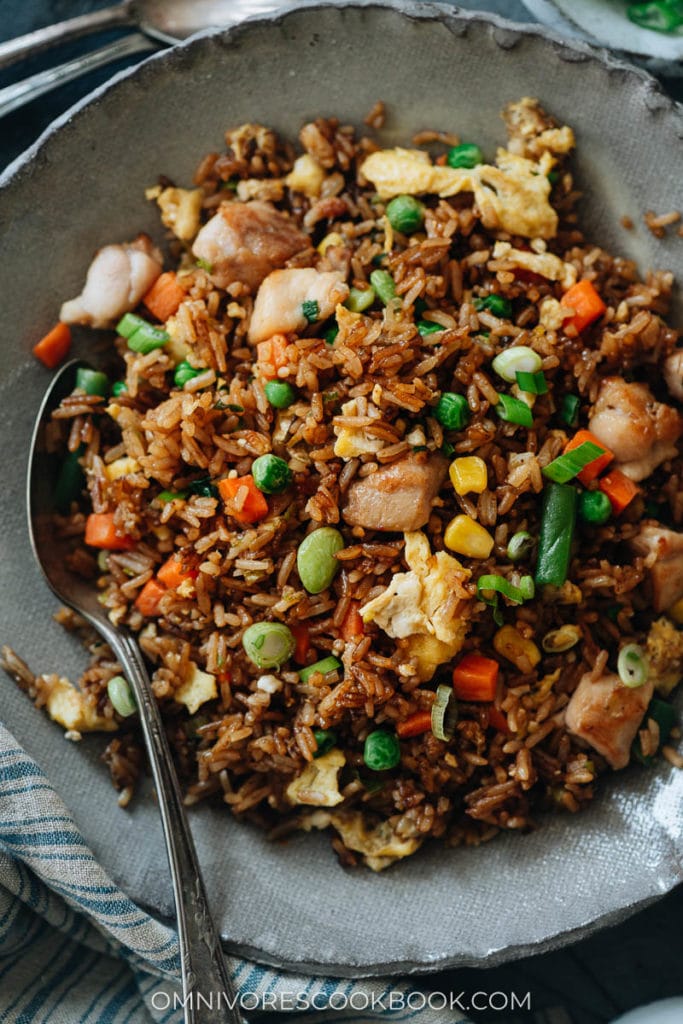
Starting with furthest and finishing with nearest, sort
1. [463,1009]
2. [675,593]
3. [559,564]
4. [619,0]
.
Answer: [619,0] → [463,1009] → [675,593] → [559,564]

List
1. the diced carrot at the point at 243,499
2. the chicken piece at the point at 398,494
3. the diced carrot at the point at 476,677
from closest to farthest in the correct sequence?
the chicken piece at the point at 398,494
the diced carrot at the point at 243,499
the diced carrot at the point at 476,677

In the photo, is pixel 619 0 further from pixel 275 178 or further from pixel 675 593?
pixel 675 593

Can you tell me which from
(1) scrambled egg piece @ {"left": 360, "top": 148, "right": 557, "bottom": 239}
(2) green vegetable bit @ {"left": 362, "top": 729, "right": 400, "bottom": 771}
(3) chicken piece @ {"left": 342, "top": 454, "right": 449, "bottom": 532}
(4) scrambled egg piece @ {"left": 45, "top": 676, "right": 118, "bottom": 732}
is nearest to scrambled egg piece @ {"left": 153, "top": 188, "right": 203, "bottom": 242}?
(1) scrambled egg piece @ {"left": 360, "top": 148, "right": 557, "bottom": 239}

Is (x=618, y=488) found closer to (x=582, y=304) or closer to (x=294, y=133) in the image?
(x=582, y=304)

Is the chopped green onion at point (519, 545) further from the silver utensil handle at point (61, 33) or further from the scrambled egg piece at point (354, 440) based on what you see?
the silver utensil handle at point (61, 33)

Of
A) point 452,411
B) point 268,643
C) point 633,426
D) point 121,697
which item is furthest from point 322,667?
point 633,426

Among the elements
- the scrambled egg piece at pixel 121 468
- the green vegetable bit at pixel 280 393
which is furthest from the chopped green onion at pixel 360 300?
the scrambled egg piece at pixel 121 468

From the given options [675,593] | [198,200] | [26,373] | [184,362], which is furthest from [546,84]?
[26,373]
